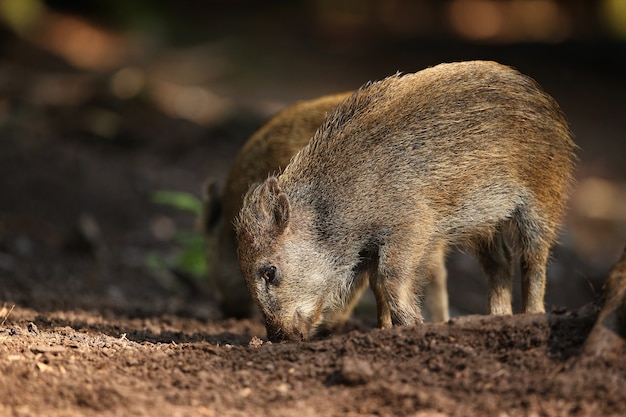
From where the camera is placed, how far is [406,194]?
17.5 ft

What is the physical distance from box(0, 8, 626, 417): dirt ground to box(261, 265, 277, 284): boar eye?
0.46 meters

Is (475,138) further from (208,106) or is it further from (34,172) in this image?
(208,106)

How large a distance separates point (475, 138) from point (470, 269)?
5260mm

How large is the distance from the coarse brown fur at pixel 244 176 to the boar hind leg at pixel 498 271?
5.11 feet

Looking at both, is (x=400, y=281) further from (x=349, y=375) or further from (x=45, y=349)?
(x=45, y=349)

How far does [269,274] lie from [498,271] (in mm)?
1668

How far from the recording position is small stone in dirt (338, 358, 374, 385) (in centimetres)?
398

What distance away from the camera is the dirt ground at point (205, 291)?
385cm

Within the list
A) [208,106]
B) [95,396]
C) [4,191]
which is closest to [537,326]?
[95,396]

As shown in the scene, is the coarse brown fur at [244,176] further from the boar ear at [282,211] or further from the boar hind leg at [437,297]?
the boar hind leg at [437,297]

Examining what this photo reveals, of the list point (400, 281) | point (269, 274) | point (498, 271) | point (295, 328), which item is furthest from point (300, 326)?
point (498, 271)

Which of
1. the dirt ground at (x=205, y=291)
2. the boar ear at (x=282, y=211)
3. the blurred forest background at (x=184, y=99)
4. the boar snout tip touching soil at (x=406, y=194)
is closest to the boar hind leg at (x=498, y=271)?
the boar snout tip touching soil at (x=406, y=194)

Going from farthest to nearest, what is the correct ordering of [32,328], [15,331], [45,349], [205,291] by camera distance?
1. [205,291]
2. [32,328]
3. [15,331]
4. [45,349]

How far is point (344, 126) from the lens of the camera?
5598 mm
